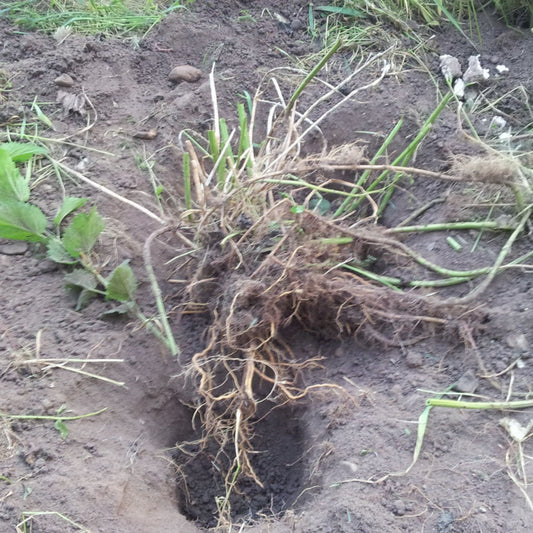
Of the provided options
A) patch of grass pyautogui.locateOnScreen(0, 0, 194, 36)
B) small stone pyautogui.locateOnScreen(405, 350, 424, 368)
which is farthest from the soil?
patch of grass pyautogui.locateOnScreen(0, 0, 194, 36)

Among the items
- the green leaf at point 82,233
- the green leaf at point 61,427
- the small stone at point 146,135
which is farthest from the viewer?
the small stone at point 146,135

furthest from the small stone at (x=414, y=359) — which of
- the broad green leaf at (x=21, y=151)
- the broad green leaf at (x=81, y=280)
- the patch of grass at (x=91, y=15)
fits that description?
the patch of grass at (x=91, y=15)

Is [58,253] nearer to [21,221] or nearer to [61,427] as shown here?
[21,221]

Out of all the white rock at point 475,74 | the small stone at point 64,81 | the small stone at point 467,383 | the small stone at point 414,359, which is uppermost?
the small stone at point 64,81

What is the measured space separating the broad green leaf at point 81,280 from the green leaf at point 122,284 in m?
0.05

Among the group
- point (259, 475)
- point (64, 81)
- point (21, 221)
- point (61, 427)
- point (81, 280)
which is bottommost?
point (259, 475)

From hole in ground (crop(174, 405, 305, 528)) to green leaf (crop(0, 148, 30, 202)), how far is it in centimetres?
78

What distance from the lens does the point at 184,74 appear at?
2.08 meters

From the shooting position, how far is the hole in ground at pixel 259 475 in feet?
4.56

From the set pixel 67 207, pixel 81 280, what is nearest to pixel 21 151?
pixel 67 207

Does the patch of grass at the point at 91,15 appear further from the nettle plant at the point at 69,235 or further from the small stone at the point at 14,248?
the small stone at the point at 14,248

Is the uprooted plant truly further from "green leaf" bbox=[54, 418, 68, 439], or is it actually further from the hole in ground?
"green leaf" bbox=[54, 418, 68, 439]

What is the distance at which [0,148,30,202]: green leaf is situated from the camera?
162 centimetres

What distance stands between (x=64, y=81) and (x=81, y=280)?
82 centimetres
